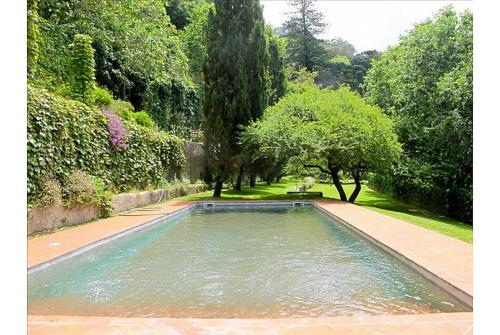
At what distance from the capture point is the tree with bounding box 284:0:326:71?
48.9 m

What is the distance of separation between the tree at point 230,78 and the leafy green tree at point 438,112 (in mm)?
6841

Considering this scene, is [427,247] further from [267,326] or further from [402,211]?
[402,211]

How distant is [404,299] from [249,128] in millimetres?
13085

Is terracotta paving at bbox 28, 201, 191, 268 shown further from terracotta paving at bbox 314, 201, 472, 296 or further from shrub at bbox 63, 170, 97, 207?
terracotta paving at bbox 314, 201, 472, 296

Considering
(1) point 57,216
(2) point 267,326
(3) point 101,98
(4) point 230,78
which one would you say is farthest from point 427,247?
(4) point 230,78

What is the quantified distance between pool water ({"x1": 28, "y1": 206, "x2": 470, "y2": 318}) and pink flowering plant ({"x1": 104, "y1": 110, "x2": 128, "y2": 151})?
15.2 feet

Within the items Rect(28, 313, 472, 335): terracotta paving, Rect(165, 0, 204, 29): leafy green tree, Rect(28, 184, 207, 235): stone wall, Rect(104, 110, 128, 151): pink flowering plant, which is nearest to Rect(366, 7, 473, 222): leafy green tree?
Rect(28, 184, 207, 235): stone wall

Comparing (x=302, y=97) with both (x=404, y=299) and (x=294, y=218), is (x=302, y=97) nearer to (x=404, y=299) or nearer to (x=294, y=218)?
(x=294, y=218)

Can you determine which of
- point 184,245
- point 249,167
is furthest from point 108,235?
point 249,167

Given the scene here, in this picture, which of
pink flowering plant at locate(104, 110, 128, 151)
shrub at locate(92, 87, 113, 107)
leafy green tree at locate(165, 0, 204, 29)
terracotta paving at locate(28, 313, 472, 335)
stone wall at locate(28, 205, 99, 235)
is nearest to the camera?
terracotta paving at locate(28, 313, 472, 335)

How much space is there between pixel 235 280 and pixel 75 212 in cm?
563

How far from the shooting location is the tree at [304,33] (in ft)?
160

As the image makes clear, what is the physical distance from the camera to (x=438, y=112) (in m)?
17.4

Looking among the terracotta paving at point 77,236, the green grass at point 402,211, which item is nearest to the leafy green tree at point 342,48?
the green grass at point 402,211
